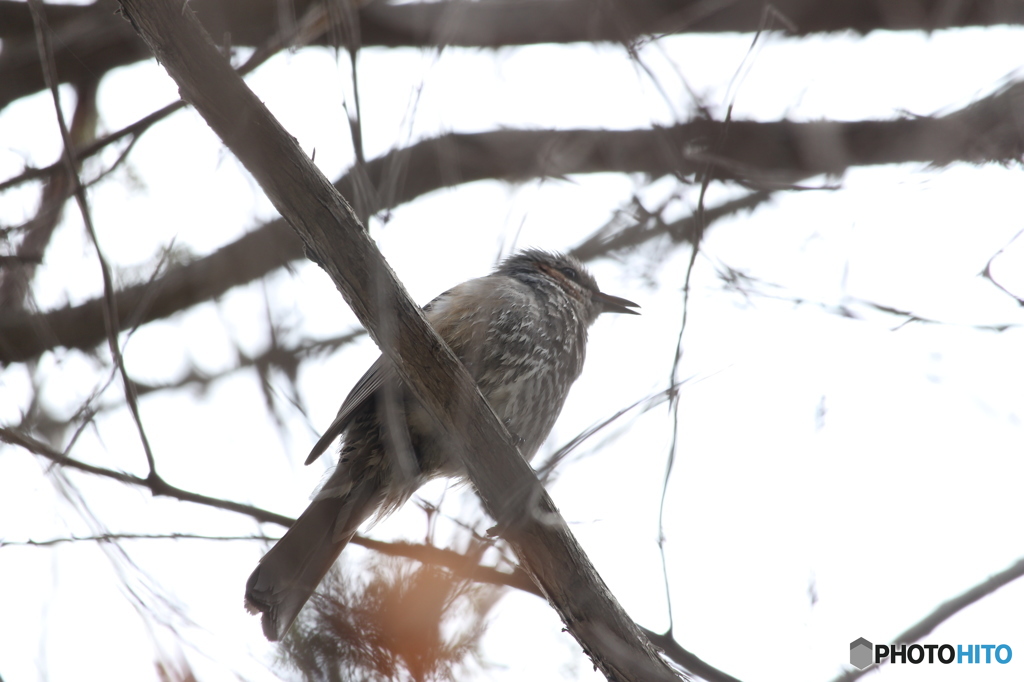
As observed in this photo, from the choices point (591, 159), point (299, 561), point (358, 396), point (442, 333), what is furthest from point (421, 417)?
point (591, 159)

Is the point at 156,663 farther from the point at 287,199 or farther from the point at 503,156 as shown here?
the point at 503,156

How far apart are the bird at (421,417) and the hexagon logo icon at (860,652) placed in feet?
4.87

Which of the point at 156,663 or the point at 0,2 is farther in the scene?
the point at 0,2

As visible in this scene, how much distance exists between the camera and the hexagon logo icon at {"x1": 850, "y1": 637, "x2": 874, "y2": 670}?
2.80 meters

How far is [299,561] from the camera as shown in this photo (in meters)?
3.04

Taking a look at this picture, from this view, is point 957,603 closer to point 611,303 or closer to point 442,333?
point 442,333

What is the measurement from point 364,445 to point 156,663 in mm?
1345

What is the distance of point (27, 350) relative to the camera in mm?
3762

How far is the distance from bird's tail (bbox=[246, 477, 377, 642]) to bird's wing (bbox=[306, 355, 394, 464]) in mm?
290

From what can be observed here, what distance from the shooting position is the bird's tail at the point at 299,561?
2904mm

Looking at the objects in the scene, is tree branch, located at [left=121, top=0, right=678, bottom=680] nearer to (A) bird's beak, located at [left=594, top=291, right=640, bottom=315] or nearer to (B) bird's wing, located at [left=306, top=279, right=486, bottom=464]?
(B) bird's wing, located at [left=306, top=279, right=486, bottom=464]

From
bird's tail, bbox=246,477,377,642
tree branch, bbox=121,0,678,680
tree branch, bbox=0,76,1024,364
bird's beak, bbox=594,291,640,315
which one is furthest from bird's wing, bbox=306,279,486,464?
bird's beak, bbox=594,291,640,315

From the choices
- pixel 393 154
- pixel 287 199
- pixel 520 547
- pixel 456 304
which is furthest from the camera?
pixel 456 304

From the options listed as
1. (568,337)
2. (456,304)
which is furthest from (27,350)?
(568,337)
